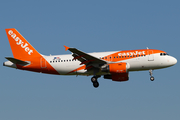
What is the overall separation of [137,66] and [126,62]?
1604 millimetres

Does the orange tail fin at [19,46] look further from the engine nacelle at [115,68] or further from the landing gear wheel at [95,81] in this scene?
the engine nacelle at [115,68]

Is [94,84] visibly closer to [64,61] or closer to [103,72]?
[103,72]

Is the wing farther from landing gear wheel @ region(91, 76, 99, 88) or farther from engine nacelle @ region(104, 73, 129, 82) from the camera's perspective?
engine nacelle @ region(104, 73, 129, 82)

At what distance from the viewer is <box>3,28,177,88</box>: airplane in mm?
46250

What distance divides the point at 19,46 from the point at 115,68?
1571 cm

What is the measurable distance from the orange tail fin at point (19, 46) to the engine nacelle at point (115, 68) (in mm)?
10772

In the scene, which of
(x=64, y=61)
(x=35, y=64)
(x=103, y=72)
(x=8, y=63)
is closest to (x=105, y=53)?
(x=103, y=72)

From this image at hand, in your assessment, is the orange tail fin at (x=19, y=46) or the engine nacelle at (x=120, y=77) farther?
the orange tail fin at (x=19, y=46)

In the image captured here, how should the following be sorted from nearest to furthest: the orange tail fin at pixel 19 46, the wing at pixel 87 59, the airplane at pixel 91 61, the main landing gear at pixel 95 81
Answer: the wing at pixel 87 59
the airplane at pixel 91 61
the main landing gear at pixel 95 81
the orange tail fin at pixel 19 46

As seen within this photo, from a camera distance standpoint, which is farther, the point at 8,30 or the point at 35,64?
the point at 8,30

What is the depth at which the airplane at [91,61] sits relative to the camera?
46.2 m

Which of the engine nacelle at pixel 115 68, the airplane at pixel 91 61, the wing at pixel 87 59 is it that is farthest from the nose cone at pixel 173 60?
the wing at pixel 87 59

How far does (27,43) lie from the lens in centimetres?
5219

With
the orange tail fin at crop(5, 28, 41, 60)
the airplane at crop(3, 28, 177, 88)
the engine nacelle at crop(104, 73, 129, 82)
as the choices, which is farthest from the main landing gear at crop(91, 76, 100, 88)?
the orange tail fin at crop(5, 28, 41, 60)
